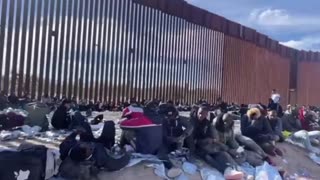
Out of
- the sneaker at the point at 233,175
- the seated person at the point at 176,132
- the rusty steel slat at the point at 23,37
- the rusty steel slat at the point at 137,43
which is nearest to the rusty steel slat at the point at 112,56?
the rusty steel slat at the point at 137,43

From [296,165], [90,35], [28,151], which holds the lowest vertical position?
[296,165]

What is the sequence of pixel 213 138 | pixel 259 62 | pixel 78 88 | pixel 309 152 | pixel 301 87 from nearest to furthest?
1. pixel 213 138
2. pixel 309 152
3. pixel 78 88
4. pixel 259 62
5. pixel 301 87

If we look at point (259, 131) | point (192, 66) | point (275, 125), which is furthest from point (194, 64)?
point (259, 131)

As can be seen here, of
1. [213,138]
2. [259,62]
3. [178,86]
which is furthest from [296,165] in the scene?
[259,62]

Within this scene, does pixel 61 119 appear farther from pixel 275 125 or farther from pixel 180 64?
pixel 180 64

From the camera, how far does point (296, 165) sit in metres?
9.41

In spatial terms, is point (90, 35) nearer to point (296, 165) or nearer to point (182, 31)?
point (182, 31)

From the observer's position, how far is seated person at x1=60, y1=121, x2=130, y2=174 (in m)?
5.76

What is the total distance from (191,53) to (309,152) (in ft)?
30.2

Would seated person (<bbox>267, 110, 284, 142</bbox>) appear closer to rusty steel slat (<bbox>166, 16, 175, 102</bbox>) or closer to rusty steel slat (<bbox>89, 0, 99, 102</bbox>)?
rusty steel slat (<bbox>89, 0, 99, 102</bbox>)

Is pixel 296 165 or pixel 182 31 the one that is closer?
pixel 296 165

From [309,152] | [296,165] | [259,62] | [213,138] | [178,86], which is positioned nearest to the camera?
[213,138]

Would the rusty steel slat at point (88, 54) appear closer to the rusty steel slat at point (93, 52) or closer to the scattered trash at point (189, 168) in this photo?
the rusty steel slat at point (93, 52)

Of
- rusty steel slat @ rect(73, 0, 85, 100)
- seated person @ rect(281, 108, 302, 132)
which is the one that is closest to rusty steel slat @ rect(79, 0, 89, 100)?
rusty steel slat @ rect(73, 0, 85, 100)
